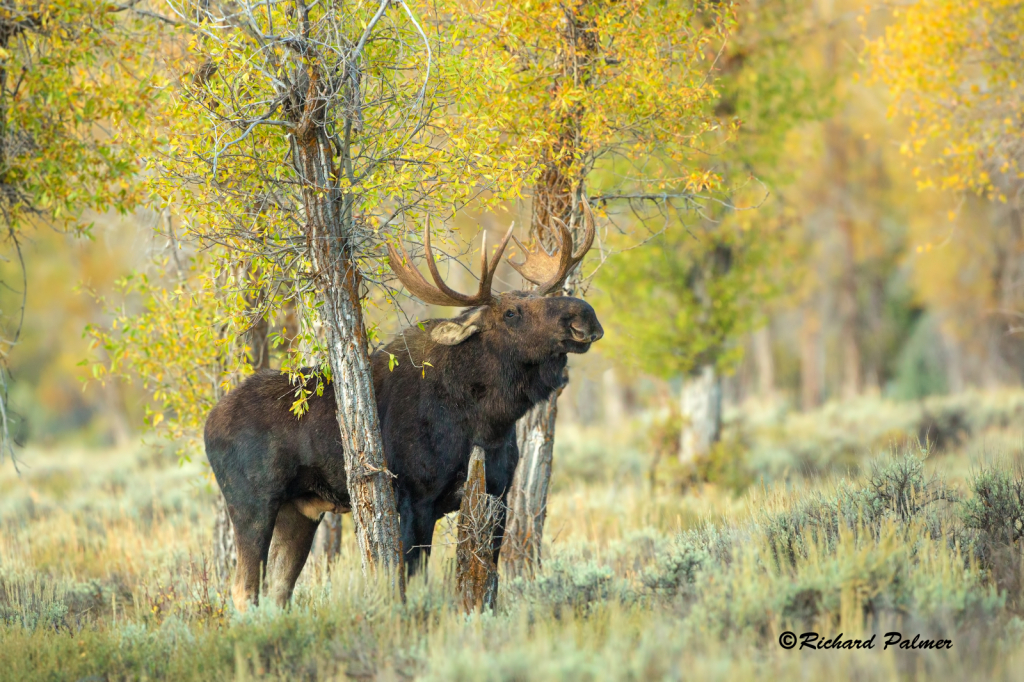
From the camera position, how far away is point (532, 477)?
314 inches

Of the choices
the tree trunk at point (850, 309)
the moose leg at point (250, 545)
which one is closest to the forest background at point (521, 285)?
the moose leg at point (250, 545)

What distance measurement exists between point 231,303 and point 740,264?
9.52 metres

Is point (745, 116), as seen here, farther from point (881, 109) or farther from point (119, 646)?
point (881, 109)

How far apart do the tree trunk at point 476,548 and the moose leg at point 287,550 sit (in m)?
1.55

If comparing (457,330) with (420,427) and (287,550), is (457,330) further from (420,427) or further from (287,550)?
(287,550)

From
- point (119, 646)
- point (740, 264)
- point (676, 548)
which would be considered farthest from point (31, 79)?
point (740, 264)

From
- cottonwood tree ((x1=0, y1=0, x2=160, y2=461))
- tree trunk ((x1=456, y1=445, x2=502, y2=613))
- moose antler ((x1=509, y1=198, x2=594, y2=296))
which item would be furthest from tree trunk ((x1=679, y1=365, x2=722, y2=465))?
cottonwood tree ((x1=0, y1=0, x2=160, y2=461))

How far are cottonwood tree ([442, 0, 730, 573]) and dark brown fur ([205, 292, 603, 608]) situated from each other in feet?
3.00

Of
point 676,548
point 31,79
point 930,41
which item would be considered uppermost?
point 930,41

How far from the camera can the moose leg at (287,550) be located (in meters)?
6.82

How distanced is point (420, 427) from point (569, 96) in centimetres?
268

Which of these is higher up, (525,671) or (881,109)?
(881,109)

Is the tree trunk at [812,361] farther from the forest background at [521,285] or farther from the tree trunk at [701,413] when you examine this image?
the tree trunk at [701,413]

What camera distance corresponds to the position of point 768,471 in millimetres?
14875
